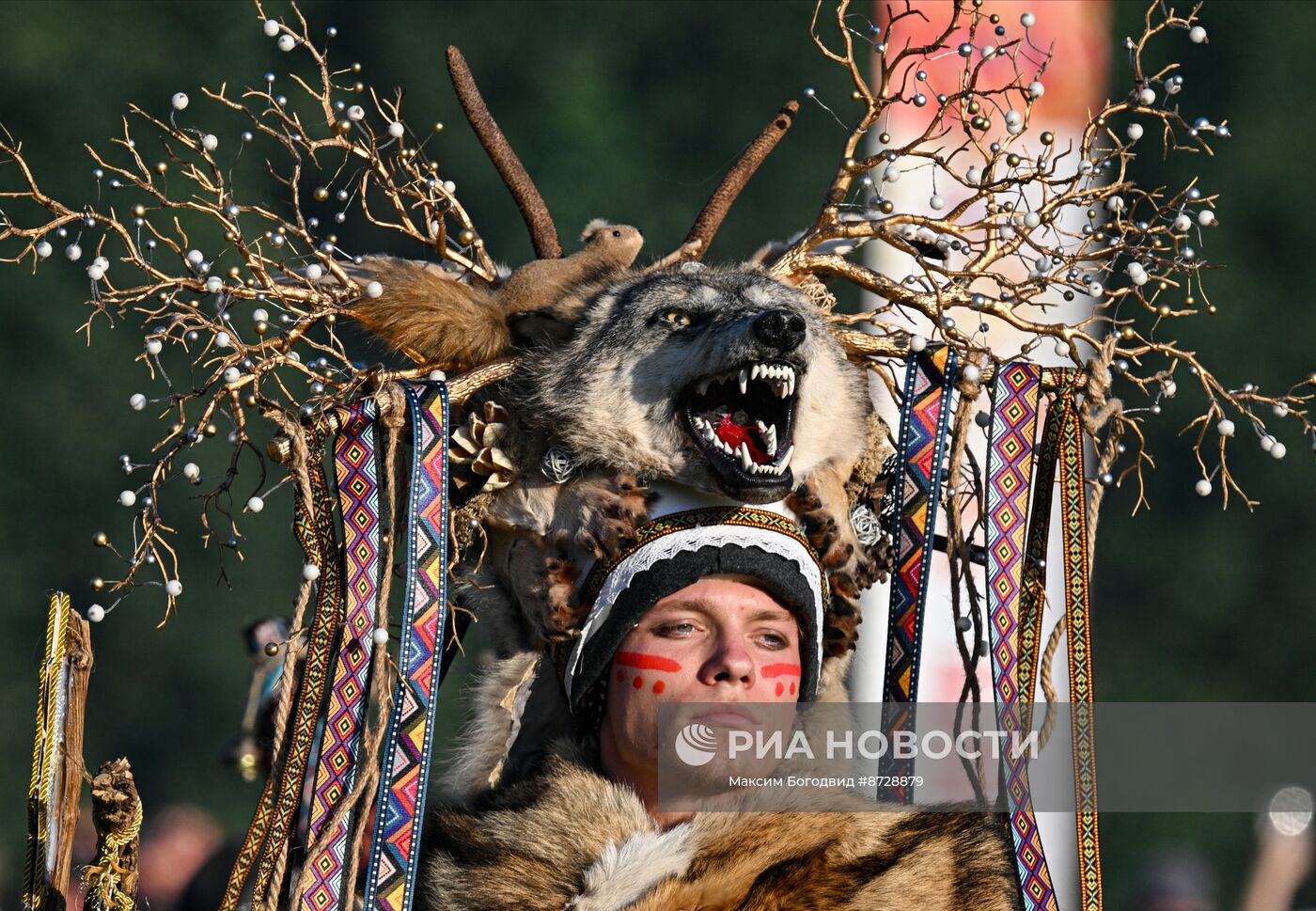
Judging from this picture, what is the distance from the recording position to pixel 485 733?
3.19 metres

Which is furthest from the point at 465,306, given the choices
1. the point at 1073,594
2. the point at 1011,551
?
the point at 1073,594

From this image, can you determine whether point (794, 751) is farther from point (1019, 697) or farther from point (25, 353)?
point (25, 353)

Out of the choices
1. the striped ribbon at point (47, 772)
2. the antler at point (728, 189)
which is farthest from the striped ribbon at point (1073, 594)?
the striped ribbon at point (47, 772)

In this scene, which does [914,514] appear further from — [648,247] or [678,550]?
[648,247]

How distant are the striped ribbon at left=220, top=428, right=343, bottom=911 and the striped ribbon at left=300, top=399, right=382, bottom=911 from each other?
0.08ft

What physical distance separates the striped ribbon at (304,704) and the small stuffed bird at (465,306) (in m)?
0.26

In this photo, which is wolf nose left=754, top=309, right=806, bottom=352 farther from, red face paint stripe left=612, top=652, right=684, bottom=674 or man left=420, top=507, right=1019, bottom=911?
red face paint stripe left=612, top=652, right=684, bottom=674

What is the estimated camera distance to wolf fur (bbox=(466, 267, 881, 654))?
3.04 m

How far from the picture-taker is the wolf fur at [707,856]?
2.86 metres

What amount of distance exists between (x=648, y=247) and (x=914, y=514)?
17.1 feet

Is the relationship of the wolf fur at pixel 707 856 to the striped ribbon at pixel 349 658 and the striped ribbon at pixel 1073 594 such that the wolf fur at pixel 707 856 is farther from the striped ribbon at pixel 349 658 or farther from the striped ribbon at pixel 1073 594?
the striped ribbon at pixel 349 658

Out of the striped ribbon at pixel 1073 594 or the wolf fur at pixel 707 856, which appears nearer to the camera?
the wolf fur at pixel 707 856

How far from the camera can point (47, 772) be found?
2941 millimetres

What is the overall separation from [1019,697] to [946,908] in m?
0.36
